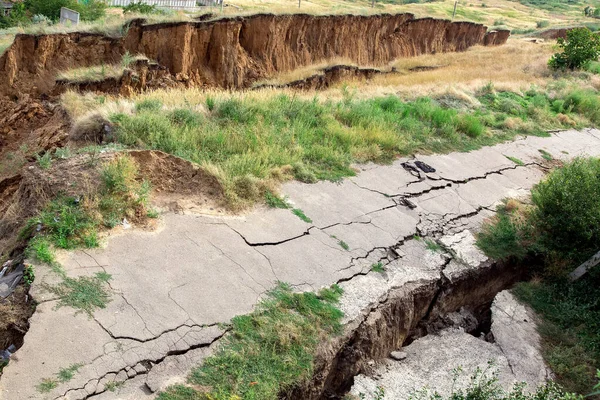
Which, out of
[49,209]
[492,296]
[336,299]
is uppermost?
[49,209]

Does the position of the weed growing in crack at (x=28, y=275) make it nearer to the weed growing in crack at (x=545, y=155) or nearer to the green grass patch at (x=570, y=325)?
the green grass patch at (x=570, y=325)

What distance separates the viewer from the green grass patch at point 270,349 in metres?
4.52

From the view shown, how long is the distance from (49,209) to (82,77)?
9556mm

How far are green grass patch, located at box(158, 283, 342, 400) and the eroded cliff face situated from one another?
12370mm

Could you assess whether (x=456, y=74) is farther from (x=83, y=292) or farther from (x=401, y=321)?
(x=83, y=292)

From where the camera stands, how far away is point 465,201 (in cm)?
926

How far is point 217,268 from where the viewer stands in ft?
19.6

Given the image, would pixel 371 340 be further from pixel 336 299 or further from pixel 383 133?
pixel 383 133

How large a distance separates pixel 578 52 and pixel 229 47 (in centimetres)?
1657

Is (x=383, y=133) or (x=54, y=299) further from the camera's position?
(x=383, y=133)

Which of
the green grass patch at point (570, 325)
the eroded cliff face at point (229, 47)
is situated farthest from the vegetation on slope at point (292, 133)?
the eroded cliff face at point (229, 47)

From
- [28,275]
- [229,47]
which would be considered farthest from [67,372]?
[229,47]

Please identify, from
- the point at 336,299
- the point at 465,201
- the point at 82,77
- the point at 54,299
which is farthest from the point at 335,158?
the point at 82,77

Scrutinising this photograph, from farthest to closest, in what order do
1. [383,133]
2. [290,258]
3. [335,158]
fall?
[383,133], [335,158], [290,258]
